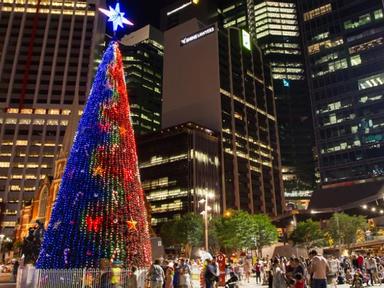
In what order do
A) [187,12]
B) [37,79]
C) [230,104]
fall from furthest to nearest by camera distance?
1. [187,12]
2. [37,79]
3. [230,104]

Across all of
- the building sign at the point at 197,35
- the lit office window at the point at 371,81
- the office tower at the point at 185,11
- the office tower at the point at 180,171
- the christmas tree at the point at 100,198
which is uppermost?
the office tower at the point at 185,11

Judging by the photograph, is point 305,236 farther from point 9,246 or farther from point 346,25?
point 346,25

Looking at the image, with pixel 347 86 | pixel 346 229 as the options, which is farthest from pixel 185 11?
pixel 346 229

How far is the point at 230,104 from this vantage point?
12162 cm

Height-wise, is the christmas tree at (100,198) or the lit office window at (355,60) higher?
the lit office window at (355,60)

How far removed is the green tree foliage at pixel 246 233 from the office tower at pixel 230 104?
35.4 m

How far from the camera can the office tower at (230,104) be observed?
116 metres

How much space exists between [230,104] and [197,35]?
26.1 metres

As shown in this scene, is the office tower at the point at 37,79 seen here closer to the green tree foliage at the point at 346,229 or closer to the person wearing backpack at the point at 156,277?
the green tree foliage at the point at 346,229

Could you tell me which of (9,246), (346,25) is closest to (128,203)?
(9,246)

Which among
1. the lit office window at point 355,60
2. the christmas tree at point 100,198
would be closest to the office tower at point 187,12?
the lit office window at point 355,60

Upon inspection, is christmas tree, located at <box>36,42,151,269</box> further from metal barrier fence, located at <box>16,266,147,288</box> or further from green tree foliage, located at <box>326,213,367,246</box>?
green tree foliage, located at <box>326,213,367,246</box>

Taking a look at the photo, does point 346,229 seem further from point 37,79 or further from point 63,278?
point 37,79

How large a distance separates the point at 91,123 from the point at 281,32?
178189 millimetres
